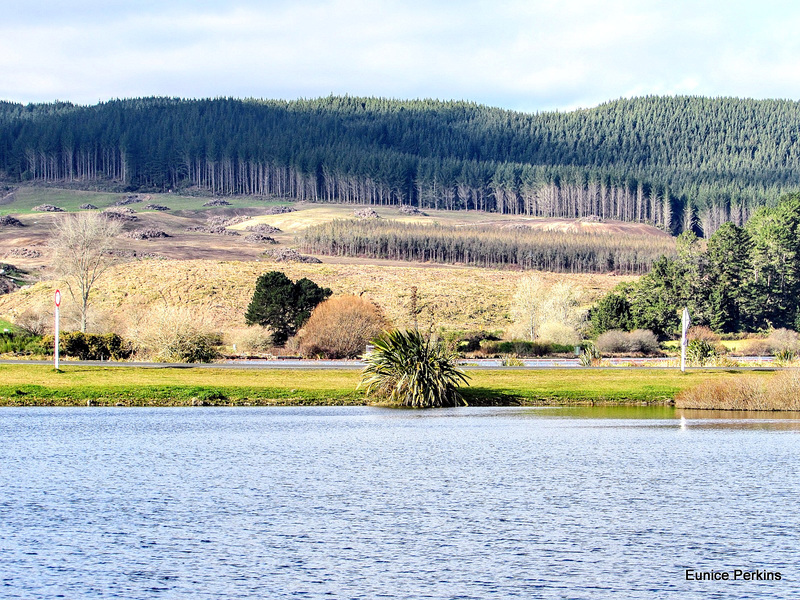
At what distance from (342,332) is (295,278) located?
182ft

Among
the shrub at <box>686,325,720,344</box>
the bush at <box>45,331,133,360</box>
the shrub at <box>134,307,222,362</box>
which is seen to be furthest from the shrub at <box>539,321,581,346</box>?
the bush at <box>45,331,133,360</box>

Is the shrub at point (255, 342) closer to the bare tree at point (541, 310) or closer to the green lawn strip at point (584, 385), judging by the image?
the green lawn strip at point (584, 385)

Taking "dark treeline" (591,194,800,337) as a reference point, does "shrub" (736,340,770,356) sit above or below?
below

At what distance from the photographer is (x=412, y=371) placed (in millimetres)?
42031

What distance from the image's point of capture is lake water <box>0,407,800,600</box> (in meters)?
15.4

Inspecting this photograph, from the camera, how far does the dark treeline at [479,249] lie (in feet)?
584

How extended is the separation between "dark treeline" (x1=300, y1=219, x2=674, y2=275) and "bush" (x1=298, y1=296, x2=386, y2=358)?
10835cm

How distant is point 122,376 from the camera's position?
4747cm

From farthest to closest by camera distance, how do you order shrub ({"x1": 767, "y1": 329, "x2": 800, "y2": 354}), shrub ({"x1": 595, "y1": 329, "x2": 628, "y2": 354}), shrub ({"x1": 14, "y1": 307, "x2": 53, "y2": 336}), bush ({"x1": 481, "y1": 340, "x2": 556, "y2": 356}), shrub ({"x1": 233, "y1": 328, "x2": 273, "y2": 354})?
shrub ({"x1": 767, "y1": 329, "x2": 800, "y2": 354})
shrub ({"x1": 595, "y1": 329, "x2": 628, "y2": 354})
bush ({"x1": 481, "y1": 340, "x2": 556, "y2": 356})
shrub ({"x1": 233, "y1": 328, "x2": 273, "y2": 354})
shrub ({"x1": 14, "y1": 307, "x2": 53, "y2": 336})

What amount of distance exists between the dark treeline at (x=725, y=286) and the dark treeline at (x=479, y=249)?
254ft

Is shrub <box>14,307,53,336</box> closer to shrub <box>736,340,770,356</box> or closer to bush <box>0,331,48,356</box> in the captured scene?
bush <box>0,331,48,356</box>

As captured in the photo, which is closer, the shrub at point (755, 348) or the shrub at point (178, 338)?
the shrub at point (178, 338)

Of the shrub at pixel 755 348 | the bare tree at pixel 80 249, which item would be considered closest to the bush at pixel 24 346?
the bare tree at pixel 80 249

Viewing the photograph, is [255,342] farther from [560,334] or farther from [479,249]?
[479,249]
